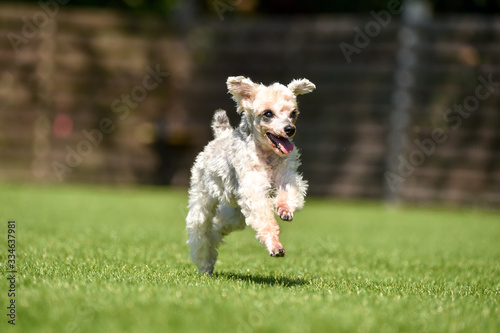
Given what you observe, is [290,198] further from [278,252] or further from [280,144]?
[278,252]

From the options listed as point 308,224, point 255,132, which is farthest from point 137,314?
point 308,224

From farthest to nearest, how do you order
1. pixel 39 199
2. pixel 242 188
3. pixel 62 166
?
1. pixel 62 166
2. pixel 39 199
3. pixel 242 188

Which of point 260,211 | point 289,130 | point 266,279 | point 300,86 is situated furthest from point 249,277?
point 300,86

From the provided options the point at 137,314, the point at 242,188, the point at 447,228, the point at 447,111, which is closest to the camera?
the point at 137,314

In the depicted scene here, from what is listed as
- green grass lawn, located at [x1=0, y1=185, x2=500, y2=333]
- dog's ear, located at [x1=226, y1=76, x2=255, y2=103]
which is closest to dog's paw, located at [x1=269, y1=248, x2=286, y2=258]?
green grass lawn, located at [x1=0, y1=185, x2=500, y2=333]

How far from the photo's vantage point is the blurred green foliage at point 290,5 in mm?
16766

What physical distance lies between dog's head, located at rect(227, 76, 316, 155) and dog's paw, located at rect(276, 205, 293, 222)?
0.41 metres

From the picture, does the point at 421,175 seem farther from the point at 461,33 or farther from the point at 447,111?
the point at 461,33

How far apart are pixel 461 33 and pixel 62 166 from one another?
8.45 meters

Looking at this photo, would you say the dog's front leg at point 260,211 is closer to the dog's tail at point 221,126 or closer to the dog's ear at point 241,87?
the dog's ear at point 241,87

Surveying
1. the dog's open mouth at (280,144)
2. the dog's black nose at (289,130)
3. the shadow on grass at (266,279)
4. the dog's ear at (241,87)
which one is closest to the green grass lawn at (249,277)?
the shadow on grass at (266,279)

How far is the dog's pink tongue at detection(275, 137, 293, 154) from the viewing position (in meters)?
4.74

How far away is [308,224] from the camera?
410 inches

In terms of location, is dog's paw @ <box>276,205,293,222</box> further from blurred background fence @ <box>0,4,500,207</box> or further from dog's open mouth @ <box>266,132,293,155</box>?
blurred background fence @ <box>0,4,500,207</box>
